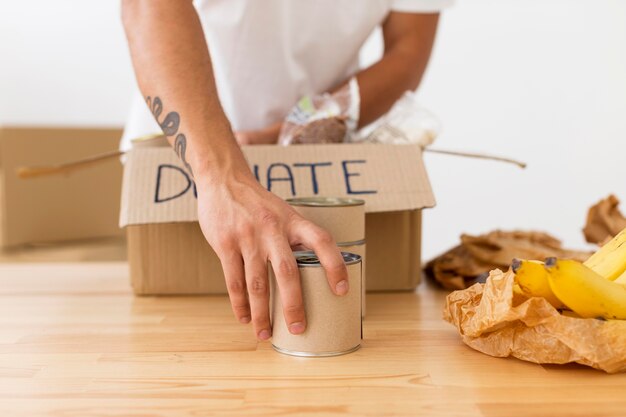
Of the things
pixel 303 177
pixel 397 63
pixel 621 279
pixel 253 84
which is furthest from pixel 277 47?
pixel 621 279

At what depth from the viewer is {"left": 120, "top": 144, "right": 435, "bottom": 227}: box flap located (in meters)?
1.21

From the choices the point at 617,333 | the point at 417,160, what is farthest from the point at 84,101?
the point at 617,333

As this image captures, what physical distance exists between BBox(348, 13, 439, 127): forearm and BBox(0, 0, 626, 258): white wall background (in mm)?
2089

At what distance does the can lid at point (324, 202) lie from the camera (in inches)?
42.3

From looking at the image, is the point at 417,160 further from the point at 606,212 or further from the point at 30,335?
the point at 30,335

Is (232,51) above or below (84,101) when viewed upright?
above

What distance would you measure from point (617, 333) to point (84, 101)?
10.8ft

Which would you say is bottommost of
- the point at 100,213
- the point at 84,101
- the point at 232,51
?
the point at 100,213

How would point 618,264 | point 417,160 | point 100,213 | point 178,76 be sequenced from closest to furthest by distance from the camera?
point 618,264
point 178,76
point 417,160
point 100,213

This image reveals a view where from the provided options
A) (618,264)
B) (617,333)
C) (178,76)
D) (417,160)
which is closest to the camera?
(617,333)

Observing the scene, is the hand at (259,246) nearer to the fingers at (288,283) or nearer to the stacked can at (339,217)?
the fingers at (288,283)

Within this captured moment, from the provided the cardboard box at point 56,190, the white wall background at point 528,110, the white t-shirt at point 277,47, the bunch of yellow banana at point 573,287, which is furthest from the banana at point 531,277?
the white wall background at point 528,110

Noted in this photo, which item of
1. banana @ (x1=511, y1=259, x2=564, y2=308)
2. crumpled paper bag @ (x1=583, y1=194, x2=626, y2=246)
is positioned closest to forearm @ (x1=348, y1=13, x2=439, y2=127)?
crumpled paper bag @ (x1=583, y1=194, x2=626, y2=246)

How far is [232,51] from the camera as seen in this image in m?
1.73
